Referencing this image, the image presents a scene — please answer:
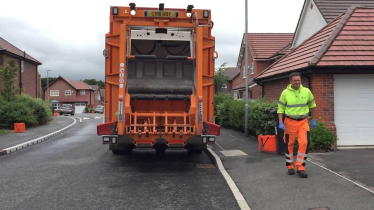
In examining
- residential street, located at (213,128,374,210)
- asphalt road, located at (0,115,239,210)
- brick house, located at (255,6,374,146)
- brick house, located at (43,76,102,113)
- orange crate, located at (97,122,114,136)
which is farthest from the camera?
brick house, located at (43,76,102,113)

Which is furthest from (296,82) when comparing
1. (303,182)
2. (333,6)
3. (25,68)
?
(25,68)

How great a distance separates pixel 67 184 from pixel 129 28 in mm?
3415

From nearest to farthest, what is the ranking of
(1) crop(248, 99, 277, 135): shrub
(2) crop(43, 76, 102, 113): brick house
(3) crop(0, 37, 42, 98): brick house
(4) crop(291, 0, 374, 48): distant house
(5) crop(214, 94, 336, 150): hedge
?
(5) crop(214, 94, 336, 150): hedge
(1) crop(248, 99, 277, 135): shrub
(4) crop(291, 0, 374, 48): distant house
(3) crop(0, 37, 42, 98): brick house
(2) crop(43, 76, 102, 113): brick house

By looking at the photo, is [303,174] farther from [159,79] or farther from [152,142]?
[159,79]

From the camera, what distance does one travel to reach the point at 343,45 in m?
10.7

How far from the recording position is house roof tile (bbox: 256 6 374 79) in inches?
394

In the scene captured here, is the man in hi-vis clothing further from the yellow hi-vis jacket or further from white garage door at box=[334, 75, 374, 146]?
white garage door at box=[334, 75, 374, 146]

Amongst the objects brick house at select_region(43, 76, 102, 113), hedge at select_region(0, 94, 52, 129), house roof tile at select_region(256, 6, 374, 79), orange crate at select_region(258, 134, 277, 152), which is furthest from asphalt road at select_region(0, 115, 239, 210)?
brick house at select_region(43, 76, 102, 113)

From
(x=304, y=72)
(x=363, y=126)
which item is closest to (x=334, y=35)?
(x=304, y=72)

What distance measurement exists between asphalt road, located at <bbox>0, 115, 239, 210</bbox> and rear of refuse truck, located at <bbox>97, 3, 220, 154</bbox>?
66cm

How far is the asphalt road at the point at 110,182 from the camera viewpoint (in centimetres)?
542

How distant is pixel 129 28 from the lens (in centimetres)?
764

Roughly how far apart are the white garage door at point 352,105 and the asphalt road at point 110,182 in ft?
13.1

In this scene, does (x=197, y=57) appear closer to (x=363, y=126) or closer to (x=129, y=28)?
(x=129, y=28)
